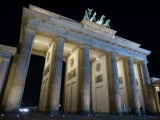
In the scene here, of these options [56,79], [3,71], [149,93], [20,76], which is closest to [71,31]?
[56,79]

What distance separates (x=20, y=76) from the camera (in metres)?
14.2

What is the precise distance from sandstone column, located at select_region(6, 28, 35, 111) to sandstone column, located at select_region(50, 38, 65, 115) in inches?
130

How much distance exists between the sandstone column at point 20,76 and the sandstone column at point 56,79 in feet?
10.8

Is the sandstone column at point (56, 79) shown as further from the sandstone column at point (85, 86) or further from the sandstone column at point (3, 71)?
the sandstone column at point (3, 71)

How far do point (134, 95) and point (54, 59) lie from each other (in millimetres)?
14365

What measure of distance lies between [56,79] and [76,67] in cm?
582

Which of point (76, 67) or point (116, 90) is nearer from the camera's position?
point (116, 90)

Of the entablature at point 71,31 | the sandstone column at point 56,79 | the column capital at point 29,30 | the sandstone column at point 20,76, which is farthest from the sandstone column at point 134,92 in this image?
the column capital at point 29,30

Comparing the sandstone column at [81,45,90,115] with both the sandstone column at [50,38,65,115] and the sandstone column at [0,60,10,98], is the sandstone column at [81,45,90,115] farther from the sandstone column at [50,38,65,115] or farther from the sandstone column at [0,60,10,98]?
the sandstone column at [0,60,10,98]

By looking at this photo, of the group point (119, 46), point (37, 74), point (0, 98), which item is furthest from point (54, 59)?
point (37, 74)

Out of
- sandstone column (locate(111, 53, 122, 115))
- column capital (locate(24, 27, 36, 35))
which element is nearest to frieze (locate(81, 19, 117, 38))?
sandstone column (locate(111, 53, 122, 115))

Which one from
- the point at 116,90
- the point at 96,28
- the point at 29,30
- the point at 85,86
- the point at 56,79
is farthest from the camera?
the point at 96,28

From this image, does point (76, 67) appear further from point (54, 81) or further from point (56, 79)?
point (54, 81)

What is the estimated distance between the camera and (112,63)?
859 inches
